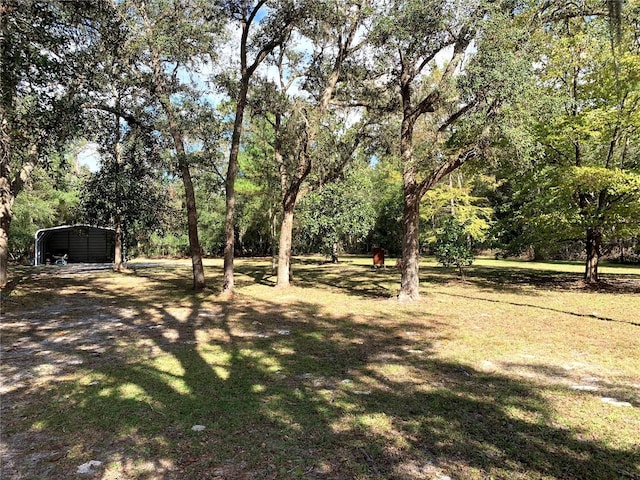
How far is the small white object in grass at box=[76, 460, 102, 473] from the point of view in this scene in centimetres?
272

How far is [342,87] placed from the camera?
42.8ft

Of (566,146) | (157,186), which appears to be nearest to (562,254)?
(566,146)

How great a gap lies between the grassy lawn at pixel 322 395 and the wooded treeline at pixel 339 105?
10.9 ft

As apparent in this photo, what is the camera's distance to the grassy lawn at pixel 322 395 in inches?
113

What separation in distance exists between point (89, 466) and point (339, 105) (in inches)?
448

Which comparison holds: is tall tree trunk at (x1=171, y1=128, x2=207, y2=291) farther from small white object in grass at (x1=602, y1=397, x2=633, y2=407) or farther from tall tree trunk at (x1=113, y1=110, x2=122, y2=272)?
small white object in grass at (x1=602, y1=397, x2=633, y2=407)

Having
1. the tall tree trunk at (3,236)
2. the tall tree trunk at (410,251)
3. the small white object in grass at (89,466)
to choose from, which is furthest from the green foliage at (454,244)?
the small white object in grass at (89,466)

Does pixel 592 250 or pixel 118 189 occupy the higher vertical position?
pixel 118 189

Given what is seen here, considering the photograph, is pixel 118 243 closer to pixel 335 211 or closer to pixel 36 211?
pixel 36 211

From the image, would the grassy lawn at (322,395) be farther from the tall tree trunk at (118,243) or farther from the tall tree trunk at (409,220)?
the tall tree trunk at (118,243)

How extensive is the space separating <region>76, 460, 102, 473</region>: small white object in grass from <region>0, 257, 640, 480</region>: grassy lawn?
0.05m

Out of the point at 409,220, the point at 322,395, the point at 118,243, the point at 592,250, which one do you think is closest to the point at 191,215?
the point at 409,220

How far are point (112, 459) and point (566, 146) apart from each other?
1398cm

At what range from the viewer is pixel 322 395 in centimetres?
416
